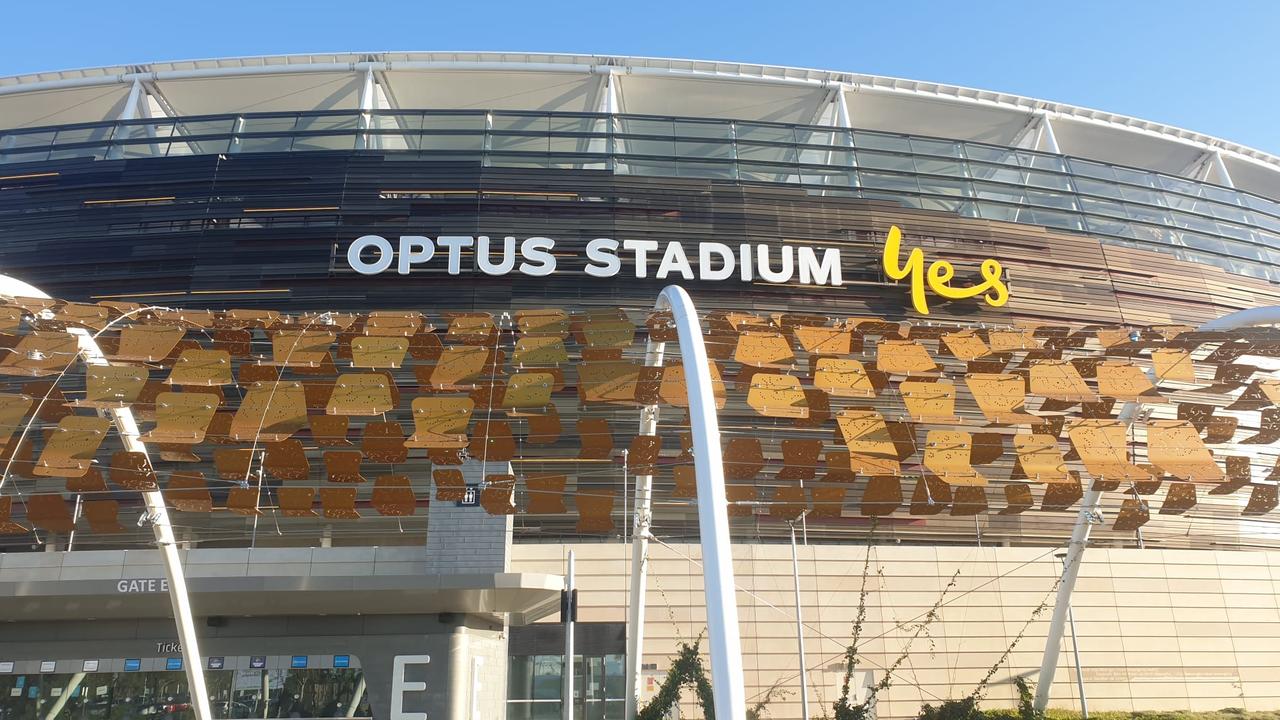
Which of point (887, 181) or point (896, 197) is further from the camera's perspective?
point (887, 181)

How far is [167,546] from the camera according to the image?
1042 centimetres

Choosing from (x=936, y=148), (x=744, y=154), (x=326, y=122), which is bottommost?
(x=744, y=154)

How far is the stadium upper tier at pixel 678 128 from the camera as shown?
74.5ft

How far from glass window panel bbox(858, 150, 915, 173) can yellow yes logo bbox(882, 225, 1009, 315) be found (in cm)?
307

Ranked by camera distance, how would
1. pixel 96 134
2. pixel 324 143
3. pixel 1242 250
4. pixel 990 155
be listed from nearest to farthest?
pixel 324 143
pixel 96 134
pixel 990 155
pixel 1242 250

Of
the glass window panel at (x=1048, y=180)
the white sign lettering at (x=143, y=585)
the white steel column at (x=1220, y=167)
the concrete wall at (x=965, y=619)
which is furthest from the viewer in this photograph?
the white steel column at (x=1220, y=167)

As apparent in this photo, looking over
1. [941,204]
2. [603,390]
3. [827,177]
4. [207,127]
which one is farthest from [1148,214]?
[207,127]

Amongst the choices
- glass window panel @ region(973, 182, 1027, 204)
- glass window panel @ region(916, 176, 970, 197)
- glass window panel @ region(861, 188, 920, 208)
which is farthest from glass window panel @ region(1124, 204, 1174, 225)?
glass window panel @ region(861, 188, 920, 208)

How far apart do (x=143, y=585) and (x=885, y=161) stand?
20.9 m

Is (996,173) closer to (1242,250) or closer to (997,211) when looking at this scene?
(997,211)

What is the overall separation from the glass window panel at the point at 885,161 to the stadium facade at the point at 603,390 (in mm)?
451

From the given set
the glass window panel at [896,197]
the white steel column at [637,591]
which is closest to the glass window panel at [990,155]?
the glass window panel at [896,197]

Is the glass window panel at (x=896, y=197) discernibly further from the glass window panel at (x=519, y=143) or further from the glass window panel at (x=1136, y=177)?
the glass window panel at (x=519, y=143)

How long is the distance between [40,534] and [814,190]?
1930 cm
